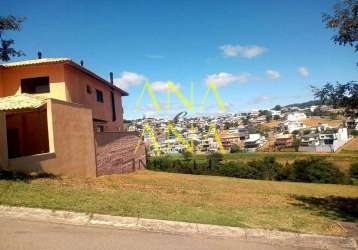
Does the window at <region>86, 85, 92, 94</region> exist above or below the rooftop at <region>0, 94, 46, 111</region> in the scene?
above

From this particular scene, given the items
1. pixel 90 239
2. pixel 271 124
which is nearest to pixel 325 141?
pixel 271 124

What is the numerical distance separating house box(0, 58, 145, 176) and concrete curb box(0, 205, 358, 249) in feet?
21.4

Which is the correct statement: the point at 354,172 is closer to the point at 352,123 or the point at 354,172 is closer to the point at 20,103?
the point at 352,123

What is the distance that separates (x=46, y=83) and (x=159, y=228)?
16.4 m

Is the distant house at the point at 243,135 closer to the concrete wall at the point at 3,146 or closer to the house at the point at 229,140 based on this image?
the house at the point at 229,140

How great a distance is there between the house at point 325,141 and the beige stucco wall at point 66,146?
79.7 m

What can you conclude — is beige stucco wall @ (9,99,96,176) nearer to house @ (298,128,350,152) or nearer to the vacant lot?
the vacant lot

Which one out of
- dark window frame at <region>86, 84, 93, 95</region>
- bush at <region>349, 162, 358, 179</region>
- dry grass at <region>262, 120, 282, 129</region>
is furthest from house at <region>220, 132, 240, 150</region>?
dark window frame at <region>86, 84, 93, 95</region>

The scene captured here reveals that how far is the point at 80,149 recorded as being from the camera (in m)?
17.8

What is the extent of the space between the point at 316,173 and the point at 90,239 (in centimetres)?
3635

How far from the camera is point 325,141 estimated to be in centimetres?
9762

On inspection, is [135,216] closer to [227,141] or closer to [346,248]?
[346,248]

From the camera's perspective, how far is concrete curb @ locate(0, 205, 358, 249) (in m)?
5.73

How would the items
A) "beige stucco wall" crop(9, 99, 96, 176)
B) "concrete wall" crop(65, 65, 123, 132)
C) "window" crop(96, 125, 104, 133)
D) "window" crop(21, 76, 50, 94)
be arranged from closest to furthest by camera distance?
"beige stucco wall" crop(9, 99, 96, 176) → "window" crop(21, 76, 50, 94) → "concrete wall" crop(65, 65, 123, 132) → "window" crop(96, 125, 104, 133)
